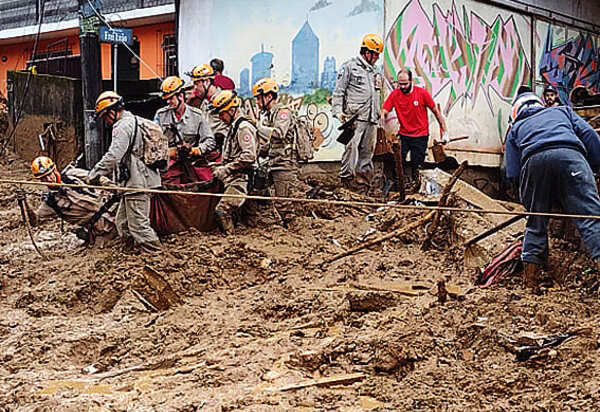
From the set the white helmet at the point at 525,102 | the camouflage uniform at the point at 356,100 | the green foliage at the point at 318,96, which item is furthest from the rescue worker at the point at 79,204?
the green foliage at the point at 318,96

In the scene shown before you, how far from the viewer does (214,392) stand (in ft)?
15.2

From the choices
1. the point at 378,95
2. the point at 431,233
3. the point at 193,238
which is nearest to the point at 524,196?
the point at 431,233

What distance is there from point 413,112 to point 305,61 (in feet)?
7.59

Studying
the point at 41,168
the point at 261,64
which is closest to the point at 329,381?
the point at 41,168

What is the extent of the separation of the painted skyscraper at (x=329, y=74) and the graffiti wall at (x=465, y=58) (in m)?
0.86

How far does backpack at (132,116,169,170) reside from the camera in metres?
8.17

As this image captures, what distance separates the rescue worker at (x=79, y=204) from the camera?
329 inches

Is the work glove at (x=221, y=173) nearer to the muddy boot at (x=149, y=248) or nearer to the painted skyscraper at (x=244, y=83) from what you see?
the muddy boot at (x=149, y=248)

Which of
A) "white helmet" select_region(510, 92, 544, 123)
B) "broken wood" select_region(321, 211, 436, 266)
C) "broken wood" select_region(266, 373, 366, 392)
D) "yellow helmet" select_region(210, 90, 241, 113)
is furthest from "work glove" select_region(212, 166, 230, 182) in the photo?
"broken wood" select_region(266, 373, 366, 392)

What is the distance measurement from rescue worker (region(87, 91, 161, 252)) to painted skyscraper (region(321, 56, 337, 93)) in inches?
183

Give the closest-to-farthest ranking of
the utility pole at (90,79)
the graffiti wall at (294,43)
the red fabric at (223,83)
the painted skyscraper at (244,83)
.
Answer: the utility pole at (90,79), the red fabric at (223,83), the graffiti wall at (294,43), the painted skyscraper at (244,83)

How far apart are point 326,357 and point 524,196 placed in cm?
241

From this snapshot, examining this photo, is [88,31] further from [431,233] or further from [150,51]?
[150,51]

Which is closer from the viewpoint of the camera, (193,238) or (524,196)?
(524,196)
